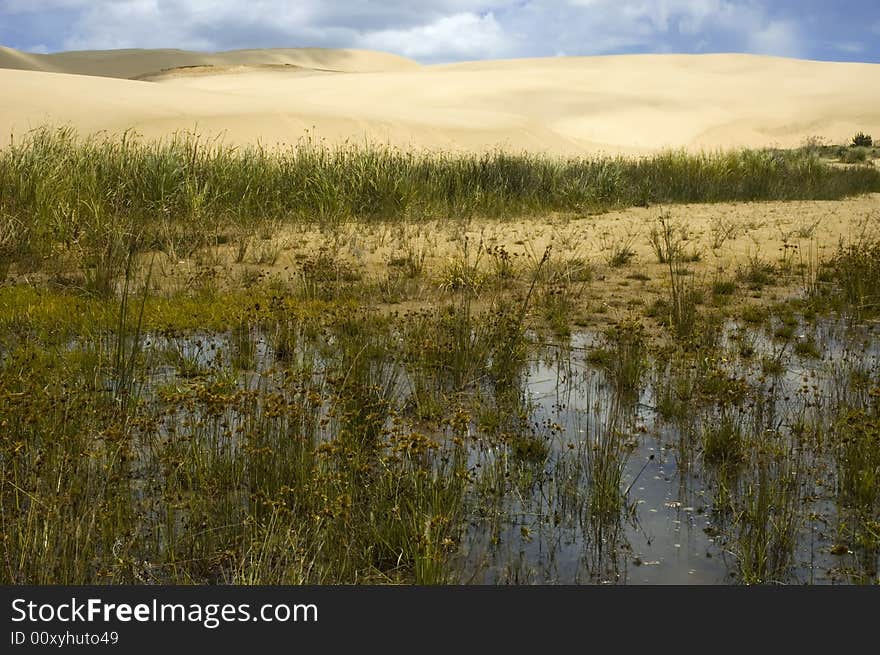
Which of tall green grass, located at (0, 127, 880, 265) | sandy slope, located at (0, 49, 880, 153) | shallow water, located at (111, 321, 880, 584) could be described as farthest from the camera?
sandy slope, located at (0, 49, 880, 153)

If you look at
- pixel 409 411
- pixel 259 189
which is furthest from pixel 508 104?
pixel 409 411

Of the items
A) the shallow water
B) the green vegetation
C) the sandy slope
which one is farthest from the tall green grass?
the sandy slope

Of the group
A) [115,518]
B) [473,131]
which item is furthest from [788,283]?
[473,131]

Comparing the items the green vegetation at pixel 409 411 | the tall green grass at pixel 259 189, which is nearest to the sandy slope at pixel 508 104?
the tall green grass at pixel 259 189

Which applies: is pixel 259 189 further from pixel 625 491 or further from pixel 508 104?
pixel 508 104

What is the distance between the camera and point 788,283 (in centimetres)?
882

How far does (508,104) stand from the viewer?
45.1m

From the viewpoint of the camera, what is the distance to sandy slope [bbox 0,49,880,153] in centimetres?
2586

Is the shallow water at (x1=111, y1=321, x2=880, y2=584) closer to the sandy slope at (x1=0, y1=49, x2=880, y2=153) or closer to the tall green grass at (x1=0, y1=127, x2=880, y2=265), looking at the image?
the tall green grass at (x1=0, y1=127, x2=880, y2=265)

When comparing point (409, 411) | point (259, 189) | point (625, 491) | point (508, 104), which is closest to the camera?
point (625, 491)

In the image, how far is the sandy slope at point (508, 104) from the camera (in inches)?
1018

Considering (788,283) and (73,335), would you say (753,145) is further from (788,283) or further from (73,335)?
(73,335)

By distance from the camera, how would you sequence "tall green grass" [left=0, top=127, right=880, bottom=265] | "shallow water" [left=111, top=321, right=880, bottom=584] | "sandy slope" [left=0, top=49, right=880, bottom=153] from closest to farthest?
"shallow water" [left=111, top=321, right=880, bottom=584] → "tall green grass" [left=0, top=127, right=880, bottom=265] → "sandy slope" [left=0, top=49, right=880, bottom=153]

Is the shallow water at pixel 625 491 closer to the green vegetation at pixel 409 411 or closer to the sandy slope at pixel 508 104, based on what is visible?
the green vegetation at pixel 409 411
